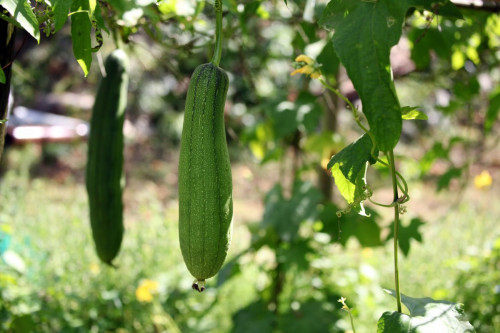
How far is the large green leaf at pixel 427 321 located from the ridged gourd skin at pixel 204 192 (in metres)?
0.38

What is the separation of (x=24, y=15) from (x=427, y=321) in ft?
3.33

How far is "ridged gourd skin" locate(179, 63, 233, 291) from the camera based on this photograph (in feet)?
3.66

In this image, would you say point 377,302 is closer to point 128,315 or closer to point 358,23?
point 128,315

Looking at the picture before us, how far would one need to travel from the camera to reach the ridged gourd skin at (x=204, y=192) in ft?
3.66

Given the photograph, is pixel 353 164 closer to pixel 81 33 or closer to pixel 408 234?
pixel 81 33

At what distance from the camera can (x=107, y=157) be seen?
1.77m

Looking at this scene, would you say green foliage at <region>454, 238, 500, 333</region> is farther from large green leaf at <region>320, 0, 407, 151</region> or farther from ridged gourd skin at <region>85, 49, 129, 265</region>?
large green leaf at <region>320, 0, 407, 151</region>

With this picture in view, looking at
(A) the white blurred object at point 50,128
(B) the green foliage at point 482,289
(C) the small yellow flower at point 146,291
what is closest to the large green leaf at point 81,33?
(C) the small yellow flower at point 146,291

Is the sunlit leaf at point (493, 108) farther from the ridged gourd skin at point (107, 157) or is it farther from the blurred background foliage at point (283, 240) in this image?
the ridged gourd skin at point (107, 157)

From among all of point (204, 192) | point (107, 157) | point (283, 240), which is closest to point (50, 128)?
point (283, 240)

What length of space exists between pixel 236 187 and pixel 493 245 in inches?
185

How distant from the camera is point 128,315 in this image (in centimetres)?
293

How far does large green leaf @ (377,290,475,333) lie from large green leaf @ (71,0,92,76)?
0.83 m

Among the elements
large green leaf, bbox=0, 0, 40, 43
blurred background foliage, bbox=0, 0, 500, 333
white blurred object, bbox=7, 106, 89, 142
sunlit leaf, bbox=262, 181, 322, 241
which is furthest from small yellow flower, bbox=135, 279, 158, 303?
white blurred object, bbox=7, 106, 89, 142
